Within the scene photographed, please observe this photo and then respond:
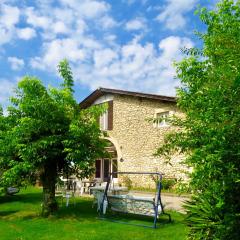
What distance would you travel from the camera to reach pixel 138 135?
2469cm

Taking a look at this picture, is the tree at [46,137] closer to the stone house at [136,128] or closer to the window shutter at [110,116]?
the stone house at [136,128]

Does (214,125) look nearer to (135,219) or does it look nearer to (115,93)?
(135,219)

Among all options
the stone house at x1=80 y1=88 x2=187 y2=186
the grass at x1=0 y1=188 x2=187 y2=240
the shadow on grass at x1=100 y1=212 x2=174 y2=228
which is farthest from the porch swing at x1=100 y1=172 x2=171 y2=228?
the stone house at x1=80 y1=88 x2=187 y2=186

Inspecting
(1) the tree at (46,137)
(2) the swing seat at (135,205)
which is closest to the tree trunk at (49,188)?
(1) the tree at (46,137)

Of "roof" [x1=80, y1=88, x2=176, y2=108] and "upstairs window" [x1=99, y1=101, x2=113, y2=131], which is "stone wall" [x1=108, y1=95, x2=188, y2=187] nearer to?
"upstairs window" [x1=99, y1=101, x2=113, y2=131]

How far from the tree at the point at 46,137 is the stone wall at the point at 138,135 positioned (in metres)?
10.4

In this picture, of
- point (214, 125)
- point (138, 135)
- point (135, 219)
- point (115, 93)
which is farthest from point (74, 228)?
point (115, 93)

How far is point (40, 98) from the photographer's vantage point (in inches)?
475

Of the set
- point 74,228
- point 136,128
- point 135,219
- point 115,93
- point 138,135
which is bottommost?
point 74,228

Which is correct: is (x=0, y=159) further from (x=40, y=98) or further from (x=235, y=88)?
(x=235, y=88)

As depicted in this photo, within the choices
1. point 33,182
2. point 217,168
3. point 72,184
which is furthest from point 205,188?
point 72,184

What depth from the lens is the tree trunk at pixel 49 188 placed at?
12.6m

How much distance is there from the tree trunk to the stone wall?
34.9ft

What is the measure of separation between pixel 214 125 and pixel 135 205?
238 inches
